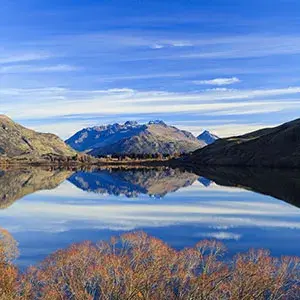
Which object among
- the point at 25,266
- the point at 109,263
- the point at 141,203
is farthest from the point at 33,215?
the point at 109,263

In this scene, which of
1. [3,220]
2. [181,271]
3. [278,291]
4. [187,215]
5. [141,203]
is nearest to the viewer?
[278,291]

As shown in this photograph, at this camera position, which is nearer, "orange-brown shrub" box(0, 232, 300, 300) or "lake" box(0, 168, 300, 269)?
"orange-brown shrub" box(0, 232, 300, 300)

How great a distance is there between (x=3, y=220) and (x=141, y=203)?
3740 centimetres

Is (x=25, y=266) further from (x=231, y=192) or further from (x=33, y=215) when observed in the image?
(x=231, y=192)

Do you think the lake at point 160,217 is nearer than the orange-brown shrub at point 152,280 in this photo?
No

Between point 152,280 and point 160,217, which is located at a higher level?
point 152,280

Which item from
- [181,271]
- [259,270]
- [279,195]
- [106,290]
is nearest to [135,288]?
[106,290]

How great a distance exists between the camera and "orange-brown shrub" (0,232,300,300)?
107 feet

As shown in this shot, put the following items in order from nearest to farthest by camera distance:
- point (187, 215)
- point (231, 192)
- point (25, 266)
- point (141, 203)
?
point (25, 266)
point (187, 215)
point (141, 203)
point (231, 192)

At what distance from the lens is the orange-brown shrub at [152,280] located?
3269cm

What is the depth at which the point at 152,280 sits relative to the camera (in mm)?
34250

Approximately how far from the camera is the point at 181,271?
35844mm

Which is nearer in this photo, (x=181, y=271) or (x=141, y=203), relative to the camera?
(x=181, y=271)

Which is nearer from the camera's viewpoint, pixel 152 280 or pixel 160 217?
pixel 152 280
